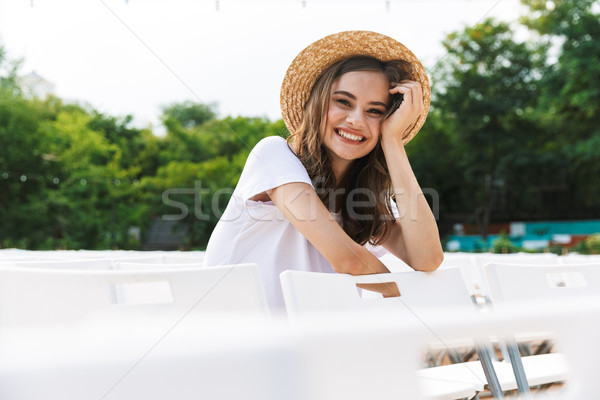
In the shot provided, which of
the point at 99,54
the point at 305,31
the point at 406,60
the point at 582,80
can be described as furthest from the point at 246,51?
the point at 406,60

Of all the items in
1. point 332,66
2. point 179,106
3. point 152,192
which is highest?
point 179,106

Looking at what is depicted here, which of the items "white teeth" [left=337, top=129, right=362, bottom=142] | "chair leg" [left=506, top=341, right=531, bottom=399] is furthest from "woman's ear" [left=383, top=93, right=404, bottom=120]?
"chair leg" [left=506, top=341, right=531, bottom=399]

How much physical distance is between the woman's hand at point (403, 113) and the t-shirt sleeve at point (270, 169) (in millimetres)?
352

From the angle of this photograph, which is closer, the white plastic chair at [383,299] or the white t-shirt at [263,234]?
the white plastic chair at [383,299]

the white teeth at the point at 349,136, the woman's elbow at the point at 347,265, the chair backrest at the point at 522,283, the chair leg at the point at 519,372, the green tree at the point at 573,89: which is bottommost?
the chair leg at the point at 519,372

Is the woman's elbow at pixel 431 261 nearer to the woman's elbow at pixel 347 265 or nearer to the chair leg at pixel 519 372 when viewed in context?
the woman's elbow at pixel 347 265

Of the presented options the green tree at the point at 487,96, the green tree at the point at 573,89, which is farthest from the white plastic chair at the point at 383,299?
the green tree at the point at 487,96

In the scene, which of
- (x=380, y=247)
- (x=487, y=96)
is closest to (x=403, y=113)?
(x=380, y=247)

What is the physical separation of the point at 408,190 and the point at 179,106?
3058 centimetres

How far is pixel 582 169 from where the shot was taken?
17891mm

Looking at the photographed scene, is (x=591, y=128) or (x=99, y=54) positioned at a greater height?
(x=99, y=54)

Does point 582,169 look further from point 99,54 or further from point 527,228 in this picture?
point 99,54

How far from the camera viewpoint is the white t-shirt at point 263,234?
1.55 m

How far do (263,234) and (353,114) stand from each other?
19.1 inches
